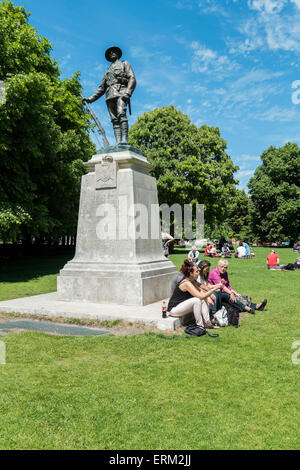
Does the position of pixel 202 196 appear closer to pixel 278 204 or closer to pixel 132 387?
pixel 278 204

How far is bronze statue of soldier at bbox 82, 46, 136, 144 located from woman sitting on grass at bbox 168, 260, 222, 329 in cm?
462

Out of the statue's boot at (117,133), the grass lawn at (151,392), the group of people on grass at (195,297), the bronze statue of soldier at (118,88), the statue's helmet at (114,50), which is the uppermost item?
the statue's helmet at (114,50)

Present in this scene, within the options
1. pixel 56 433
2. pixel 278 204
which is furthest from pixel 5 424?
pixel 278 204

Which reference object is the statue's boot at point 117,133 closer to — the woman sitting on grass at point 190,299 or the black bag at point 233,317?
the woman sitting on grass at point 190,299

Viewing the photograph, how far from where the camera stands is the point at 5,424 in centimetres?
343

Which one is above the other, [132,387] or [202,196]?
[202,196]

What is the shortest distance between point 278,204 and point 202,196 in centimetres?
2227

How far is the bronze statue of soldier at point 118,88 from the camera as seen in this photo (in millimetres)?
10039

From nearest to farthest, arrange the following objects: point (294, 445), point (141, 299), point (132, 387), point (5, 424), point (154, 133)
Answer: point (294, 445) < point (5, 424) < point (132, 387) < point (141, 299) < point (154, 133)

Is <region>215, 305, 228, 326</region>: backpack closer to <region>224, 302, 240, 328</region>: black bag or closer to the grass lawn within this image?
<region>224, 302, 240, 328</region>: black bag

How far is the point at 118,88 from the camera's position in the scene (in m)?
10.1

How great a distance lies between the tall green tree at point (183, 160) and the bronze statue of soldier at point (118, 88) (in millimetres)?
21091

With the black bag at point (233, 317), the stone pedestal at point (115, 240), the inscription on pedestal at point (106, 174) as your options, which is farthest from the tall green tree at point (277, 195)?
the black bag at point (233, 317)

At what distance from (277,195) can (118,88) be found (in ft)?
152
